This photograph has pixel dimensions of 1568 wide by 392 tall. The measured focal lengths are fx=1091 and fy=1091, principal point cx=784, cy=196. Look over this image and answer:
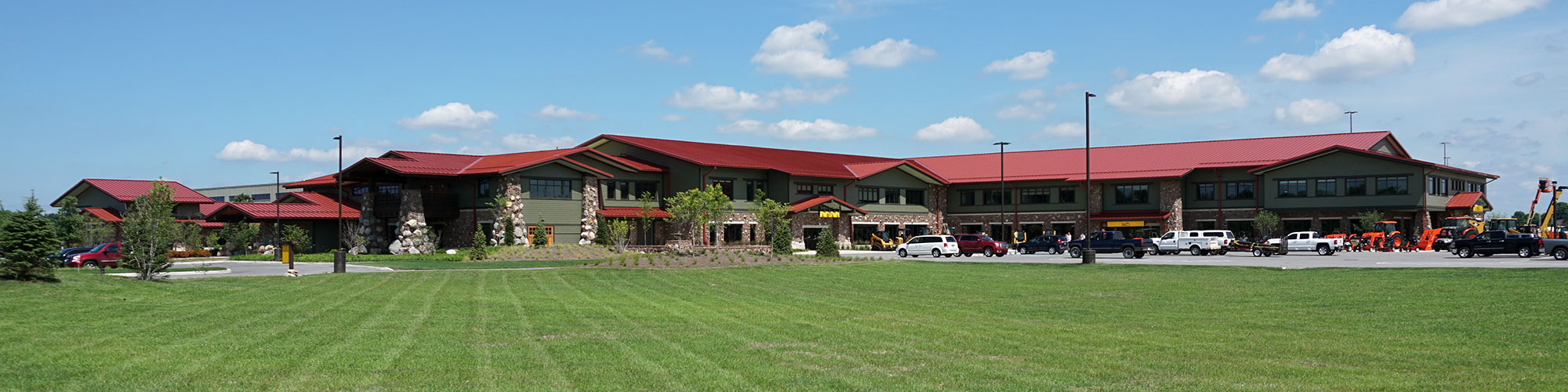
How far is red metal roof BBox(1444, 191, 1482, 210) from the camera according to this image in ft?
211

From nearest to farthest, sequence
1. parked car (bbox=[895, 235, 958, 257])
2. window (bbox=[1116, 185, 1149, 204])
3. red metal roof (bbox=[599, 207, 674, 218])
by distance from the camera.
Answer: parked car (bbox=[895, 235, 958, 257]) < red metal roof (bbox=[599, 207, 674, 218]) < window (bbox=[1116, 185, 1149, 204])

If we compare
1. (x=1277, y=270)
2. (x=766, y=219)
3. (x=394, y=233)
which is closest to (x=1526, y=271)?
(x=1277, y=270)

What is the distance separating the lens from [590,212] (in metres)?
62.8

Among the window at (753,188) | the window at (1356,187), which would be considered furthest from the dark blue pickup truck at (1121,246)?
the window at (753,188)

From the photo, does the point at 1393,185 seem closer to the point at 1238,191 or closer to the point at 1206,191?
the point at 1238,191

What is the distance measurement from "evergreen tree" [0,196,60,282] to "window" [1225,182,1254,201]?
6482 cm

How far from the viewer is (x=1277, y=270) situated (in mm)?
34250

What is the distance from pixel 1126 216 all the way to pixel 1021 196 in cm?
806

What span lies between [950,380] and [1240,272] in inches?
1003

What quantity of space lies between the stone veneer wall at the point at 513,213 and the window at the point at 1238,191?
1739 inches

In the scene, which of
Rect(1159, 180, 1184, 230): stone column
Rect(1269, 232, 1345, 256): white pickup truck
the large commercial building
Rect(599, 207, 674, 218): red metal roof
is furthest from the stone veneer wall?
Rect(1159, 180, 1184, 230): stone column

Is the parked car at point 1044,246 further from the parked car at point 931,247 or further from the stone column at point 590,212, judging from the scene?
the stone column at point 590,212

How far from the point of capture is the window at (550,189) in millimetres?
60344

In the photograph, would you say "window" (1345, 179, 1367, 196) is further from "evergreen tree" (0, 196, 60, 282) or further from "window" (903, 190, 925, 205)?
"evergreen tree" (0, 196, 60, 282)
